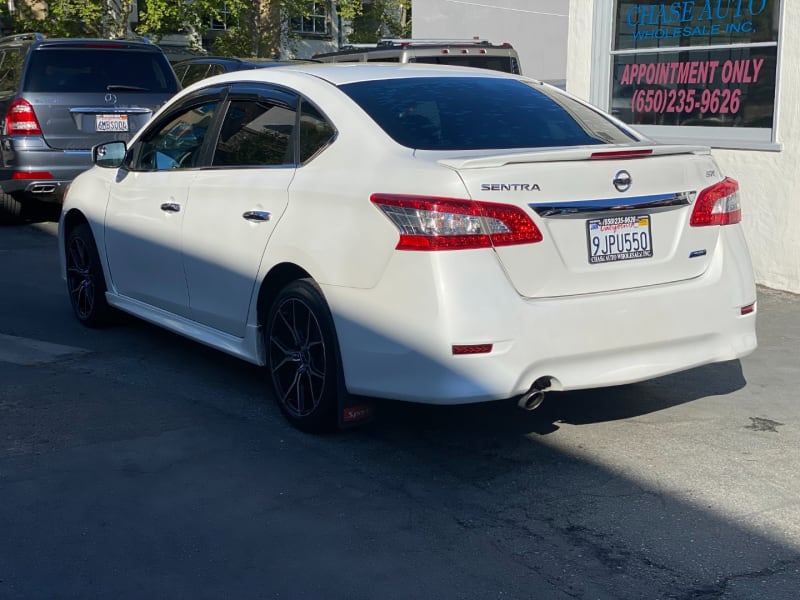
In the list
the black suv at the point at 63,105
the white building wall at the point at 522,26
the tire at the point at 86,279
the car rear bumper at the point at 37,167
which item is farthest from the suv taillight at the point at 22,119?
the white building wall at the point at 522,26

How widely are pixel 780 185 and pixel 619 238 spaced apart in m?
4.72

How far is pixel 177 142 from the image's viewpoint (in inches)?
259

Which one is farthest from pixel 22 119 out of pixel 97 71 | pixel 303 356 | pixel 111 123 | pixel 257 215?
pixel 303 356

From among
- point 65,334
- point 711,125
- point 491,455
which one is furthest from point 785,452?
point 711,125

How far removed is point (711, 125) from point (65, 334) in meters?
5.63

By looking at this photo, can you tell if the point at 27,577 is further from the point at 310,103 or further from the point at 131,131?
the point at 131,131

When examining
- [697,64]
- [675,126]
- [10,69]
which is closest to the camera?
[697,64]

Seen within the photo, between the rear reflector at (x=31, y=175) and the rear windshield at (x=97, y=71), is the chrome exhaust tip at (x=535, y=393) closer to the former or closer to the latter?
the rear reflector at (x=31, y=175)

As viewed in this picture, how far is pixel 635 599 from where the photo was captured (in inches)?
146

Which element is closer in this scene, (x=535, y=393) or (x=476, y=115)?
(x=535, y=393)

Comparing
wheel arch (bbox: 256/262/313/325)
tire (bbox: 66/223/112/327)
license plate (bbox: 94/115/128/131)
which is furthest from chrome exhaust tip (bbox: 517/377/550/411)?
license plate (bbox: 94/115/128/131)

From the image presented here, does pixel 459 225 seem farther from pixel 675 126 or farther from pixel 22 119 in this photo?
pixel 22 119

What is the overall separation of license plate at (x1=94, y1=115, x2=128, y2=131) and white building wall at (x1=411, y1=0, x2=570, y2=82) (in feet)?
23.0

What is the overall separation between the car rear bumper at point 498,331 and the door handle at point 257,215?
2.17 feet
